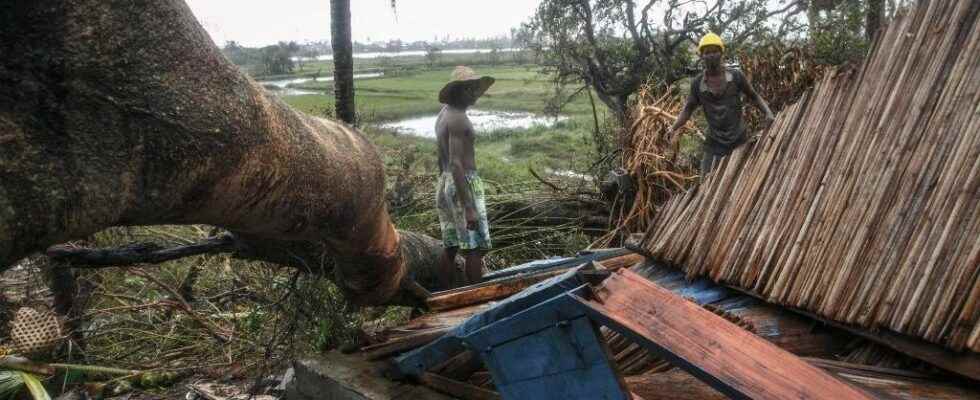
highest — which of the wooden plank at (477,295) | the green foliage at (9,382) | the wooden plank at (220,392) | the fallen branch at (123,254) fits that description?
the fallen branch at (123,254)

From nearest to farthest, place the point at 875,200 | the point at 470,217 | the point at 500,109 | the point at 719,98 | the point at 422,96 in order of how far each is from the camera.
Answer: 1. the point at 875,200
2. the point at 470,217
3. the point at 719,98
4. the point at 500,109
5. the point at 422,96

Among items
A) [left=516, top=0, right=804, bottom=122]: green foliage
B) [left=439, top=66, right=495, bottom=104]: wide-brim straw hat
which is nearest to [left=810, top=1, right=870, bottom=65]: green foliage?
[left=516, top=0, right=804, bottom=122]: green foliage

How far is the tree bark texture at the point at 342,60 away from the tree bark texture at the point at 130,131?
483 centimetres

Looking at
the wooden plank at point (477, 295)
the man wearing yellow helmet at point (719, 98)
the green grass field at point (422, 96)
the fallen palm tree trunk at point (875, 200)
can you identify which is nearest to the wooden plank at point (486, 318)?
the wooden plank at point (477, 295)

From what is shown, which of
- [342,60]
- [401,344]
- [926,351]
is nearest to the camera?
[926,351]

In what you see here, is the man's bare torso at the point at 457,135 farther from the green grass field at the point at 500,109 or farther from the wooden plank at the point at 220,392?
the wooden plank at the point at 220,392

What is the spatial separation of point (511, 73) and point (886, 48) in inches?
1619

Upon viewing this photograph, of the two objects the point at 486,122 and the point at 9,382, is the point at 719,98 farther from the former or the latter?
the point at 486,122

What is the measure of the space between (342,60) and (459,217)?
10.4ft

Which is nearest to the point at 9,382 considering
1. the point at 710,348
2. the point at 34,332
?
the point at 34,332

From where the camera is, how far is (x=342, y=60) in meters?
7.62

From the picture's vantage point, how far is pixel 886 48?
11.0 feet

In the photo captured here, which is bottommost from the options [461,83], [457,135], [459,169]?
[459,169]

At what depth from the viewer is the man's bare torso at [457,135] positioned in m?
5.14
